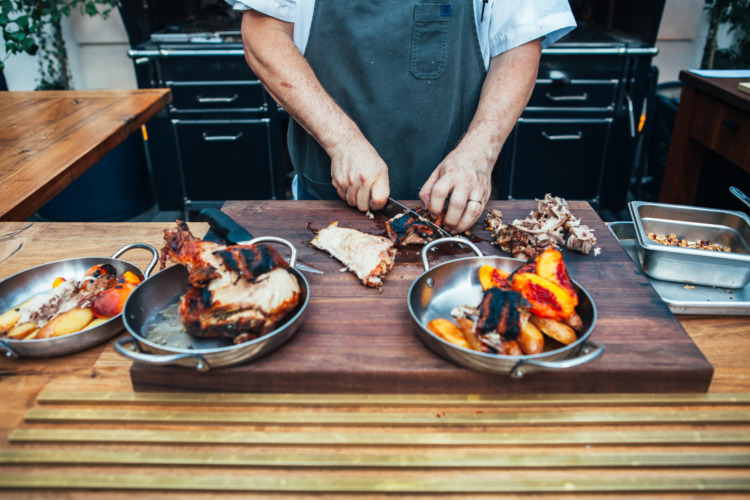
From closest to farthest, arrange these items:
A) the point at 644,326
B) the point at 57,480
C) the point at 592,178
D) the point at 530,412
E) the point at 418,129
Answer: the point at 57,480 → the point at 530,412 → the point at 644,326 → the point at 418,129 → the point at 592,178

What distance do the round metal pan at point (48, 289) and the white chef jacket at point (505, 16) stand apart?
49.4 inches

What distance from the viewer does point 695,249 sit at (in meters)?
1.76

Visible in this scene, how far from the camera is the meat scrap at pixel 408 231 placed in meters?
1.90

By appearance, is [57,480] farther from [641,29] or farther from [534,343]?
[641,29]

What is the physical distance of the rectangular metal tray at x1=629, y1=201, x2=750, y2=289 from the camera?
175 cm

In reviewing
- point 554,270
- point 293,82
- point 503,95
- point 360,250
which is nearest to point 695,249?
point 554,270

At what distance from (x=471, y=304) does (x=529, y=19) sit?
146 cm

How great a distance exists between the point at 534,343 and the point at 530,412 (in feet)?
0.57

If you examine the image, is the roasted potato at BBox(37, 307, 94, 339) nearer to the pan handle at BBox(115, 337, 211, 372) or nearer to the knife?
the pan handle at BBox(115, 337, 211, 372)

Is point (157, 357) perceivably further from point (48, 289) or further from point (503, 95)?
point (503, 95)

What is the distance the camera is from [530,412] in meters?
1.29

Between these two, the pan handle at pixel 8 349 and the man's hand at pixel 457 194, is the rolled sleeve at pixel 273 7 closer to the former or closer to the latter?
the man's hand at pixel 457 194

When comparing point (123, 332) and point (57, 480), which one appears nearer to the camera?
point (57, 480)

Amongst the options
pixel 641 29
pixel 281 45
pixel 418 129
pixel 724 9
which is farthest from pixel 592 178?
pixel 281 45
